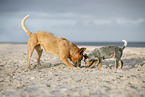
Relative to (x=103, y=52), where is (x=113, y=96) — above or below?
below

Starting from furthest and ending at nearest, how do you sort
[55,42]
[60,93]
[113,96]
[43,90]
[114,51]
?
[55,42] → [114,51] → [43,90] → [60,93] → [113,96]

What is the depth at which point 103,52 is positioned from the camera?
6.29 metres

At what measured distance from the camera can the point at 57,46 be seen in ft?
A: 21.7

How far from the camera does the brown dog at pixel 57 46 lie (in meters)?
6.47

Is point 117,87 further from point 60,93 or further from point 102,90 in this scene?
point 60,93

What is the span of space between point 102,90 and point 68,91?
28.9 inches

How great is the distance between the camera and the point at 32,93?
3.10 m

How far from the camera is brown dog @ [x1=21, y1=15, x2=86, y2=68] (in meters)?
6.47

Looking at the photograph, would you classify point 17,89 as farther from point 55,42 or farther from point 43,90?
point 55,42

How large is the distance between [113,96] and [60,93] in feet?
3.44

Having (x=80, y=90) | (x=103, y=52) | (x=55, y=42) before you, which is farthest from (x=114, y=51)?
(x=80, y=90)

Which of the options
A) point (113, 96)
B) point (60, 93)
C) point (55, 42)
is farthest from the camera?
point (55, 42)

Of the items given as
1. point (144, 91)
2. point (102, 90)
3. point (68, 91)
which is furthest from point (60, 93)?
point (144, 91)

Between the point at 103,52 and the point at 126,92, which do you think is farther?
the point at 103,52
